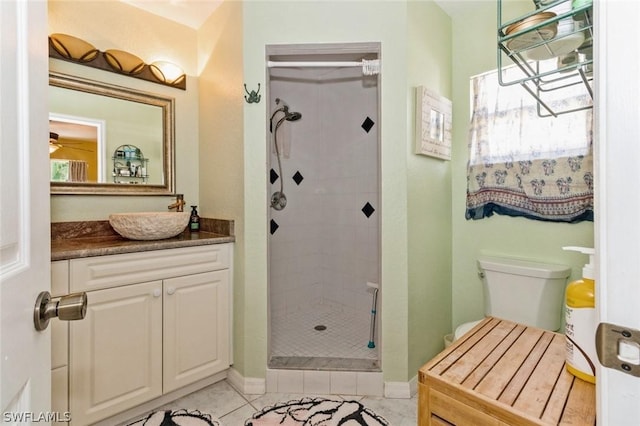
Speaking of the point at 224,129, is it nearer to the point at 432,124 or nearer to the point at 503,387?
the point at 432,124

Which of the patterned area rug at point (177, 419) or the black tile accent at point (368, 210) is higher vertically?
the black tile accent at point (368, 210)

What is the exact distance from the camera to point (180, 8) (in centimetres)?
214

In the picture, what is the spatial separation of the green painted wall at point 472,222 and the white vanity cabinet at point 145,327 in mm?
1582

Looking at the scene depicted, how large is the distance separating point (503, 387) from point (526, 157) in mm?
1642

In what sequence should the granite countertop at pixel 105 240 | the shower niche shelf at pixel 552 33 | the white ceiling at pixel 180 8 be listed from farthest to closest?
the white ceiling at pixel 180 8, the granite countertop at pixel 105 240, the shower niche shelf at pixel 552 33

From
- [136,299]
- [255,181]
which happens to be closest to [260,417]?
[136,299]

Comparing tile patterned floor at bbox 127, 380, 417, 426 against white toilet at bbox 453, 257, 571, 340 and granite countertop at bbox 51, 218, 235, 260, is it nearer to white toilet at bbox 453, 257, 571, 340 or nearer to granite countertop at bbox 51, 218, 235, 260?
white toilet at bbox 453, 257, 571, 340

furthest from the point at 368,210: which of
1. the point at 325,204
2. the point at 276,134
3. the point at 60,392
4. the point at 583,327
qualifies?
the point at 60,392

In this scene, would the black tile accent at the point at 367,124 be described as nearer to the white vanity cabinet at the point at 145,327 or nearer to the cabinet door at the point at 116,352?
the white vanity cabinet at the point at 145,327

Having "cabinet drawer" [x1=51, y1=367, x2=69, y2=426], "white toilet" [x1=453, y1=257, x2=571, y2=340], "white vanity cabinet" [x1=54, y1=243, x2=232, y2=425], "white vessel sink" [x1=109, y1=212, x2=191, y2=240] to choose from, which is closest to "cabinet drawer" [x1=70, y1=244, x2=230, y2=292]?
"white vanity cabinet" [x1=54, y1=243, x2=232, y2=425]

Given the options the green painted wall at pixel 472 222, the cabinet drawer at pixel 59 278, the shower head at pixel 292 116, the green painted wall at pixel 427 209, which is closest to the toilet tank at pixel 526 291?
the green painted wall at pixel 472 222

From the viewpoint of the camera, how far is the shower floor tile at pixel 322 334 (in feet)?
7.14

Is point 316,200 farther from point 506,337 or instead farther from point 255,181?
point 506,337

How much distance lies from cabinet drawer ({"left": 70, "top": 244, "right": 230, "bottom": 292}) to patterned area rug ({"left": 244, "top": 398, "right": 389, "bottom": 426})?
2.76 feet
